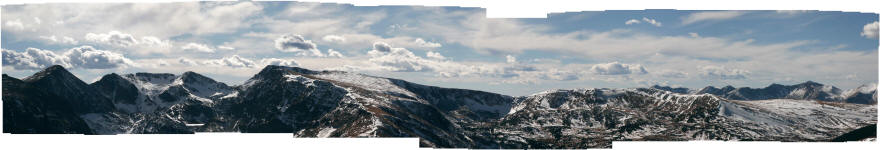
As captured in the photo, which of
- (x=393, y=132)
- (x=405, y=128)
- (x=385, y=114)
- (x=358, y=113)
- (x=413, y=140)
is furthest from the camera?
(x=358, y=113)

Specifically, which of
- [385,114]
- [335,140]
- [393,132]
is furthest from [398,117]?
[335,140]

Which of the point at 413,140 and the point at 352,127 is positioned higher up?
the point at 413,140

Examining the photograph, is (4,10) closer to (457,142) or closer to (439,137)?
(439,137)

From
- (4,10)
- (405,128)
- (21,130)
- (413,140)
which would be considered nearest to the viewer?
(413,140)

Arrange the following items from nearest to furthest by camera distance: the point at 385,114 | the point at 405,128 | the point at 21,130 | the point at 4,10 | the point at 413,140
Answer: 1. the point at 413,140
2. the point at 4,10
3. the point at 21,130
4. the point at 405,128
5. the point at 385,114

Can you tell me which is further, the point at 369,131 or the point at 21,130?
the point at 369,131

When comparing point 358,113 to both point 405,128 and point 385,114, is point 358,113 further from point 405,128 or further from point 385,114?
point 405,128

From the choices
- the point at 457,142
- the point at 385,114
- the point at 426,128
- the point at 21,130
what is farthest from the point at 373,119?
the point at 21,130

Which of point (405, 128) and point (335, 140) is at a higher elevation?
point (335, 140)

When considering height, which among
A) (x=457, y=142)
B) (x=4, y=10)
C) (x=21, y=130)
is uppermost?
(x=4, y=10)
